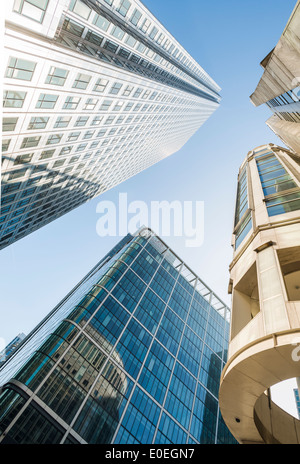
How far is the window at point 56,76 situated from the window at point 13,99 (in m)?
3.19

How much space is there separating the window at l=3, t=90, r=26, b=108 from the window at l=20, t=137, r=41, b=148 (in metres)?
4.82

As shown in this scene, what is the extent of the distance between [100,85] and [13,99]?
44.5 ft

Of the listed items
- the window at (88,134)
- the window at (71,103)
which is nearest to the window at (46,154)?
the window at (88,134)

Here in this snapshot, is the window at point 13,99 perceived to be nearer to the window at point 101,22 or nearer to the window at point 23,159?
the window at point 23,159

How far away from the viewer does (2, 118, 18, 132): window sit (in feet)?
76.5

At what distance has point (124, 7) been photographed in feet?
117

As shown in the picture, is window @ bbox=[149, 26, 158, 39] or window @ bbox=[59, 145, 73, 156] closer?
window @ bbox=[59, 145, 73, 156]

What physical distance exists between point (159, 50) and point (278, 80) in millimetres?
39754

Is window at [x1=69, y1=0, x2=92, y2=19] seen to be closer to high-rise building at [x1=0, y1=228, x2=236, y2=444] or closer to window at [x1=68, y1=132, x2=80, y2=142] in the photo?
window at [x1=68, y1=132, x2=80, y2=142]

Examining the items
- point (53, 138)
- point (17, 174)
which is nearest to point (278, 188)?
point (53, 138)

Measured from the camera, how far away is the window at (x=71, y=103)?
29.4m

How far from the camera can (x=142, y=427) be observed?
147 ft

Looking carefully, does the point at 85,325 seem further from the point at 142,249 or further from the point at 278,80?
the point at 278,80

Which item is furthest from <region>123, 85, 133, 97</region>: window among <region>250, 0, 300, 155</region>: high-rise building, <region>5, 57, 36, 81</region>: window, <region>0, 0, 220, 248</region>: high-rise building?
<region>5, 57, 36, 81</region>: window
